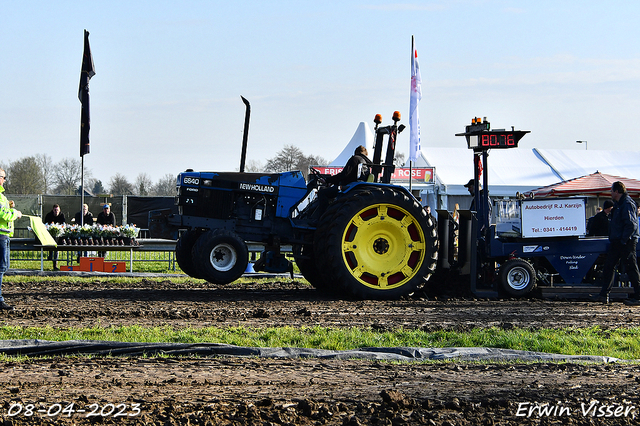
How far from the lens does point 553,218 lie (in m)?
11.0

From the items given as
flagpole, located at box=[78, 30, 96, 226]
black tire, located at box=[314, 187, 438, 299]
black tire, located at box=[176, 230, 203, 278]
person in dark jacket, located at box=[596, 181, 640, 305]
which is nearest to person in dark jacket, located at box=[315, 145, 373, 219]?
black tire, located at box=[314, 187, 438, 299]

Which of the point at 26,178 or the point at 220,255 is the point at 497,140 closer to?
the point at 220,255

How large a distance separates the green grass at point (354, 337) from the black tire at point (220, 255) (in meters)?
3.70

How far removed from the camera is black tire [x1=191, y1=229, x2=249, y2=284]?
35.5ft

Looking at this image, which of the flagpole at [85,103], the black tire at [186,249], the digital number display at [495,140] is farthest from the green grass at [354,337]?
the flagpole at [85,103]

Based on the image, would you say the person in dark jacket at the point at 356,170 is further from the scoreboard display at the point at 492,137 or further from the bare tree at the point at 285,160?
the bare tree at the point at 285,160

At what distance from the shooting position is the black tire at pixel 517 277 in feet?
35.5

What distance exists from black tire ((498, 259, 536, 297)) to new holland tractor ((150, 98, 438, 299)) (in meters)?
1.14

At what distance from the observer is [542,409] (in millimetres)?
4098

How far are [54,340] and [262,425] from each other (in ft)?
10.6

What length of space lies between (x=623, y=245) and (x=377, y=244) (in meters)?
3.65

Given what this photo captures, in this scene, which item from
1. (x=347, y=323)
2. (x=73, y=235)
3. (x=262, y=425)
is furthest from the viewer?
(x=73, y=235)

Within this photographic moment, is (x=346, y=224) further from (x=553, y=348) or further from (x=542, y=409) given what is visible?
(x=542, y=409)

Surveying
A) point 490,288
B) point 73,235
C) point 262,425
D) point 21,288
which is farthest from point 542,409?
point 73,235
